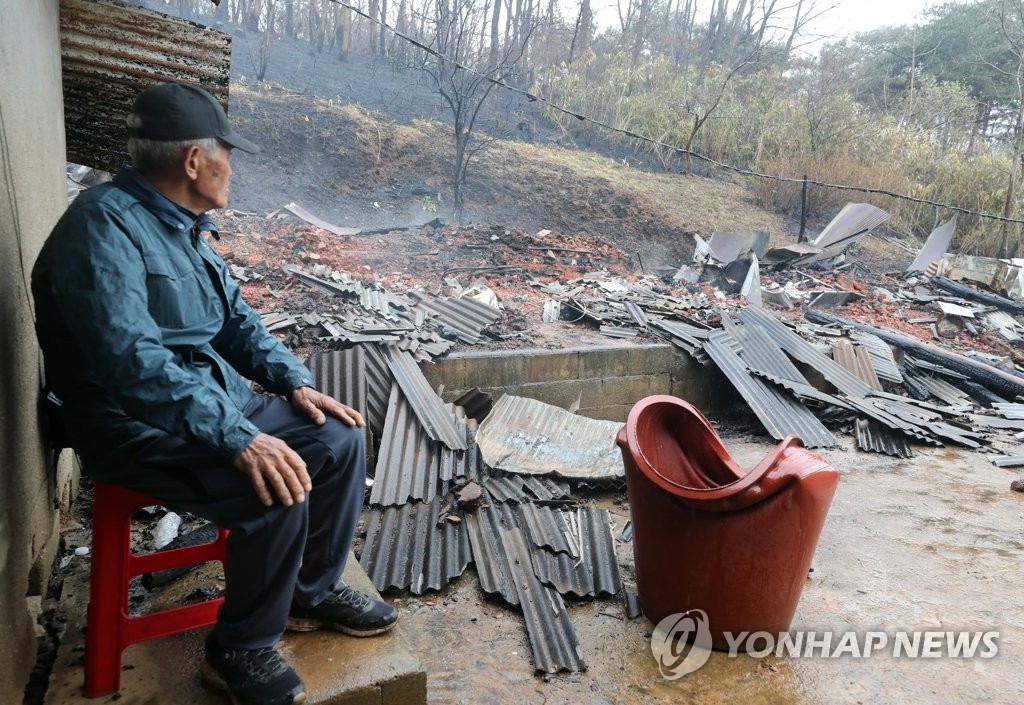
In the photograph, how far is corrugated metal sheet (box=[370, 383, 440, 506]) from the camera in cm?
423

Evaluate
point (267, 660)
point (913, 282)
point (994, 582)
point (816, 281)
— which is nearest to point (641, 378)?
point (994, 582)

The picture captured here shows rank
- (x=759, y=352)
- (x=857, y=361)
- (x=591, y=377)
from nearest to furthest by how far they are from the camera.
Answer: (x=591, y=377)
(x=759, y=352)
(x=857, y=361)

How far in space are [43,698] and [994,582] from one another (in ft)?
15.2

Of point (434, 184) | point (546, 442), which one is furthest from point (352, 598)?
point (434, 184)

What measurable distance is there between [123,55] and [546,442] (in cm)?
366

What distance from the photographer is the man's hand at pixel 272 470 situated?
1.85 m

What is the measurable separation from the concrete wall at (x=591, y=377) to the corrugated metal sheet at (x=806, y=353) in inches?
38.2

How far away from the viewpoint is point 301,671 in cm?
216

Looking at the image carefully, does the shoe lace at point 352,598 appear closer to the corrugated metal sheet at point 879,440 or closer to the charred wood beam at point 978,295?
the corrugated metal sheet at point 879,440

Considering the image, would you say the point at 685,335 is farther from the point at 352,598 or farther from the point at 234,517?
the point at 234,517

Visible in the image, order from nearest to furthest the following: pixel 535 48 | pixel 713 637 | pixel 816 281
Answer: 1. pixel 713 637
2. pixel 816 281
3. pixel 535 48

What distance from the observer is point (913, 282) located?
12898mm

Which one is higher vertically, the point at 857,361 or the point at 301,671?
the point at 301,671

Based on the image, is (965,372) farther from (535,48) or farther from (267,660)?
(535,48)
